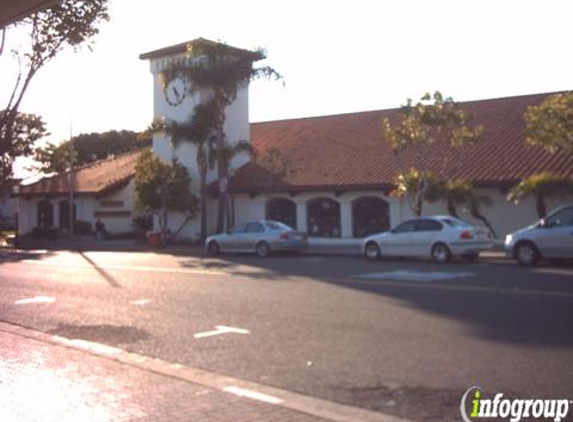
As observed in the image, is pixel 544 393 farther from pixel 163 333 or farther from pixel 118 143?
pixel 118 143

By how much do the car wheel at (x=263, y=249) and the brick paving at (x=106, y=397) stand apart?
58.9 feet

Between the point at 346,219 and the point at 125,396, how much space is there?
26.5 meters

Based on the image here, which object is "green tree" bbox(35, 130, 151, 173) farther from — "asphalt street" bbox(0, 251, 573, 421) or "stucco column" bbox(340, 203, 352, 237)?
"asphalt street" bbox(0, 251, 573, 421)

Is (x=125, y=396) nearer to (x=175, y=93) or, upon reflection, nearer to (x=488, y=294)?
(x=488, y=294)

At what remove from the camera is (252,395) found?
730 centimetres

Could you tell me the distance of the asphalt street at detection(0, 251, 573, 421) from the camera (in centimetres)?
774

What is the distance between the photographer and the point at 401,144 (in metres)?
27.8

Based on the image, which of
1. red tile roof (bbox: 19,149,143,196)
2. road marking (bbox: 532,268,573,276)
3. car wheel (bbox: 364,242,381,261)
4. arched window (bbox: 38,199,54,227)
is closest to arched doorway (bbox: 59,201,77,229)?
arched window (bbox: 38,199,54,227)

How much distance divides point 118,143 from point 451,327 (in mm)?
73630

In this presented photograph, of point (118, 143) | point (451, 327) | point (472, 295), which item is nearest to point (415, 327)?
point (451, 327)

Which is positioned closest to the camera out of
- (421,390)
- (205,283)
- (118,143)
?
(421,390)

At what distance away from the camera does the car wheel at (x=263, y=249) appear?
27.3 metres

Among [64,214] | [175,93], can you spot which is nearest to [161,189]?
[175,93]

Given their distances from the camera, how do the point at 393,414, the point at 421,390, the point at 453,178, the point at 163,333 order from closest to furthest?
the point at 393,414, the point at 421,390, the point at 163,333, the point at 453,178
